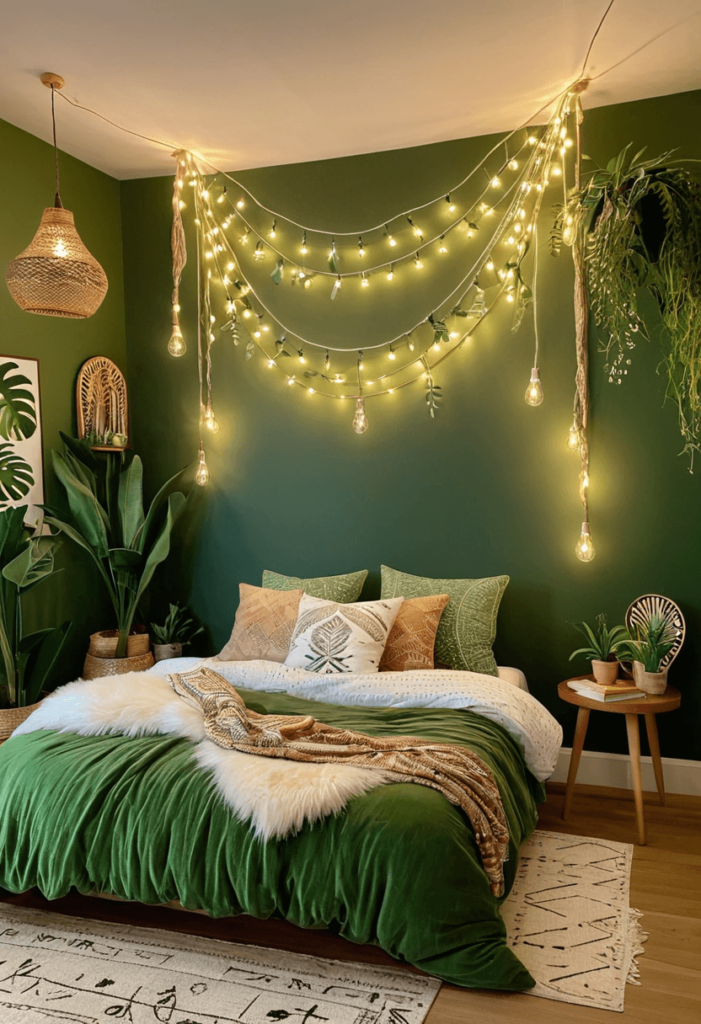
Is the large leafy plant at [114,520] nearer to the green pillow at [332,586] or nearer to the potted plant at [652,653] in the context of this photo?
the green pillow at [332,586]

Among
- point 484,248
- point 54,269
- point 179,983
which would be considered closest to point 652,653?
point 484,248

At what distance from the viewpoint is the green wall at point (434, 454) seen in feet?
12.4

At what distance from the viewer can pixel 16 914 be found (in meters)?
2.72

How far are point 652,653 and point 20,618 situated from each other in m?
2.67

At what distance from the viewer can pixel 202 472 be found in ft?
14.6

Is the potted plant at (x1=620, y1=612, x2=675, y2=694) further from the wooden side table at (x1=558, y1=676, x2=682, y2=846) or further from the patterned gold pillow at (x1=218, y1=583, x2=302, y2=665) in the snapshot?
the patterned gold pillow at (x1=218, y1=583, x2=302, y2=665)

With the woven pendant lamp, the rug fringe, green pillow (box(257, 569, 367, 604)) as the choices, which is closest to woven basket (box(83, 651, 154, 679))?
green pillow (box(257, 569, 367, 604))

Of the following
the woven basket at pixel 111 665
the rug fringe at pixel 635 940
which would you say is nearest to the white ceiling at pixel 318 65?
the woven basket at pixel 111 665

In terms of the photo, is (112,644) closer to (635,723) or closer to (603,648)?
(603,648)

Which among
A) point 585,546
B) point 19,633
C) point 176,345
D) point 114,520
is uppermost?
point 176,345

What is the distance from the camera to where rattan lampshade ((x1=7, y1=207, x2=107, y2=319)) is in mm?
3264

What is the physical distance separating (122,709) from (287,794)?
33.1 inches

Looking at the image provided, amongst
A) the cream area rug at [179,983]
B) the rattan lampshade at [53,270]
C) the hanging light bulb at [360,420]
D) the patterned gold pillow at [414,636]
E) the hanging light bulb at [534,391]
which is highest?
the rattan lampshade at [53,270]

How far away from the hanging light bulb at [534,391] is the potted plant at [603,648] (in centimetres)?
102
